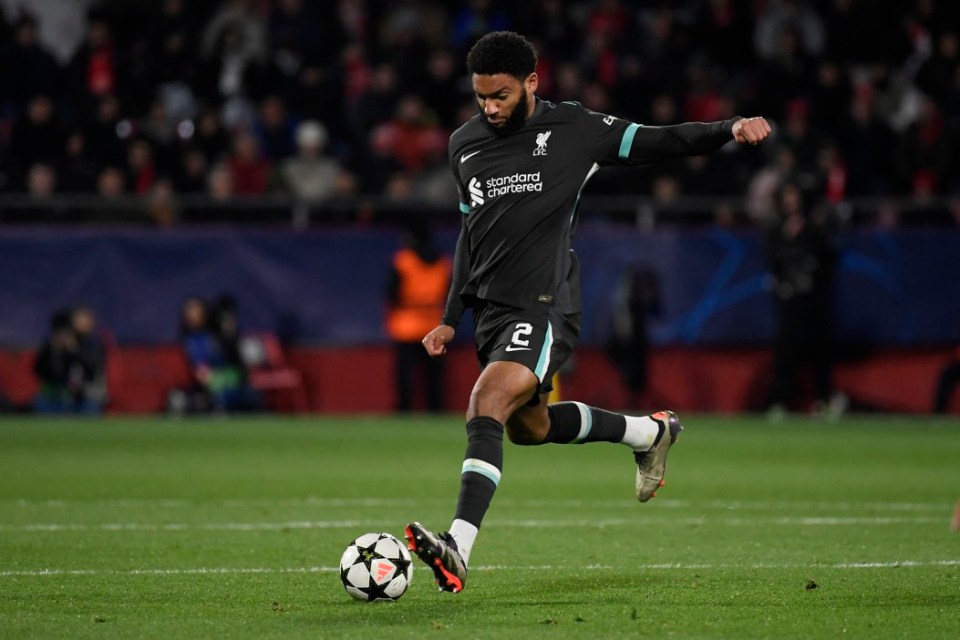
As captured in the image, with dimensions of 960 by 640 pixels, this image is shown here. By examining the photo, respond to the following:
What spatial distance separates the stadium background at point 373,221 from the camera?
61.4 ft

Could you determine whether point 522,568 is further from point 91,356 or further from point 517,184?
point 91,356

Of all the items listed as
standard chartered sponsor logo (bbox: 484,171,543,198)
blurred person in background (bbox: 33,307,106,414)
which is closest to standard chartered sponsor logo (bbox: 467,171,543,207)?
standard chartered sponsor logo (bbox: 484,171,543,198)

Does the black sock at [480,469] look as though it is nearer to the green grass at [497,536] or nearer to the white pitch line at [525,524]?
the green grass at [497,536]

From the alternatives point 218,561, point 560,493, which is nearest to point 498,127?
point 218,561

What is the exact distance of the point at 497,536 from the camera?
8.98 m

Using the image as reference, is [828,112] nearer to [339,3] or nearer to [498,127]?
[339,3]

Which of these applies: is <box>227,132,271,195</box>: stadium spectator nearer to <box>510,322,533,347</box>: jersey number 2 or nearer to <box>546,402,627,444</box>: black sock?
<box>546,402,627,444</box>: black sock

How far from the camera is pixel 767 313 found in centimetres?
1888

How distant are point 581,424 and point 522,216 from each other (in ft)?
3.66

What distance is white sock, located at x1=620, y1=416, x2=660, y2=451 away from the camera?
7.98 m

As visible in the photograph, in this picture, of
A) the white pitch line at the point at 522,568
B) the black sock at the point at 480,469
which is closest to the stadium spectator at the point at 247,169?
the white pitch line at the point at 522,568

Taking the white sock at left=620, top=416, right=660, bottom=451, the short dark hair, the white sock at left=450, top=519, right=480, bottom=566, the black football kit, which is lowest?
the white sock at left=450, top=519, right=480, bottom=566

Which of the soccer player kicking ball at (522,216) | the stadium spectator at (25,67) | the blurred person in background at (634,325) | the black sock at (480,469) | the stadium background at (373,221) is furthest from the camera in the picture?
the stadium spectator at (25,67)

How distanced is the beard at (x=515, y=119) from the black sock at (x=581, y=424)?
4.38 feet
